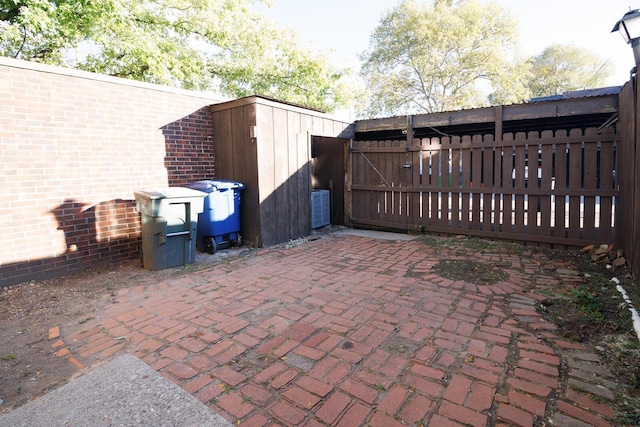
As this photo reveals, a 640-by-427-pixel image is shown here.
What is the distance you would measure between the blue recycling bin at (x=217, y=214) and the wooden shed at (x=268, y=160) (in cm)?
25

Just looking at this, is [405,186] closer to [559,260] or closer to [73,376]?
[559,260]

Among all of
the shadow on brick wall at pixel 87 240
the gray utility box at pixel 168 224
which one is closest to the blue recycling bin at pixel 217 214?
the gray utility box at pixel 168 224

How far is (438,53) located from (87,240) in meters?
22.2

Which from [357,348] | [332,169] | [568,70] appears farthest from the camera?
[568,70]

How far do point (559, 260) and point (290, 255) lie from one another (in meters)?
3.79

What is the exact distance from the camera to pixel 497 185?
5656 millimetres

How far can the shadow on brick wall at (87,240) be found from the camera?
4.04 metres

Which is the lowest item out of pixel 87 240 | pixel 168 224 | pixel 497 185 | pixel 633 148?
pixel 87 240

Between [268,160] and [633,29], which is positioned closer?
[633,29]

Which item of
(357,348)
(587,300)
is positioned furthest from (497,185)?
(357,348)

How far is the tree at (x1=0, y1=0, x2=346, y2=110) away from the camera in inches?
287

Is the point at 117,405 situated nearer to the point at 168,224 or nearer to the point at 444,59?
the point at 168,224

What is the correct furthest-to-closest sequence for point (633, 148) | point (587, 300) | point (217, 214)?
1. point (217, 214)
2. point (633, 148)
3. point (587, 300)

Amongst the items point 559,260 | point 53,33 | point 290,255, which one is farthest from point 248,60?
point 559,260
